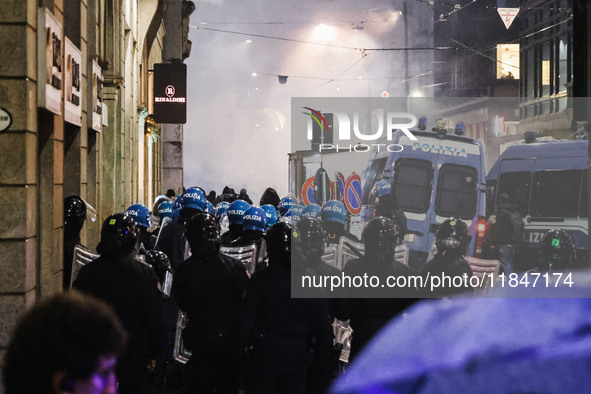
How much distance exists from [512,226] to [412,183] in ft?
3.53

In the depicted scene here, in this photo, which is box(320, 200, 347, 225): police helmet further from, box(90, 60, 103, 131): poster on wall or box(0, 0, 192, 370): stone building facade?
box(90, 60, 103, 131): poster on wall

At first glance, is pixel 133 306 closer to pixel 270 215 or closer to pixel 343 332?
pixel 343 332

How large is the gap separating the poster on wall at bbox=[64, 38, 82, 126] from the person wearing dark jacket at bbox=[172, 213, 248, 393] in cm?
392

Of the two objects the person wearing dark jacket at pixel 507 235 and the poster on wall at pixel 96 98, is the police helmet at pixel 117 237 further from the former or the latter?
the poster on wall at pixel 96 98

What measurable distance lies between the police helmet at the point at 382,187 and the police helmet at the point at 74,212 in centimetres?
342

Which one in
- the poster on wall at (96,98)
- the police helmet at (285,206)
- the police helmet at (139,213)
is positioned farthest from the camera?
the police helmet at (285,206)

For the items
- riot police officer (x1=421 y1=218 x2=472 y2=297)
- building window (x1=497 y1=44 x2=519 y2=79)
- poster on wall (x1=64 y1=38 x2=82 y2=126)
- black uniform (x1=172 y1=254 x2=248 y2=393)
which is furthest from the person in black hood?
building window (x1=497 y1=44 x2=519 y2=79)

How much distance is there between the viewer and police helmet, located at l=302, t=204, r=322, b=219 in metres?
7.67

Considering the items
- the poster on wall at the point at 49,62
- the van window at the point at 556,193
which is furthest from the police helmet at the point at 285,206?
the poster on wall at the point at 49,62

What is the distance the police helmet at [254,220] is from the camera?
28.1ft

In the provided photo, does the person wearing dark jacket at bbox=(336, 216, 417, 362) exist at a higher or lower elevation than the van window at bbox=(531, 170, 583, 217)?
lower

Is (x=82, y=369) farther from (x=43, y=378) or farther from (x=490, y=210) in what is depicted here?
(x=490, y=210)

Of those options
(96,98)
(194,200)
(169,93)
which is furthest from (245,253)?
(169,93)

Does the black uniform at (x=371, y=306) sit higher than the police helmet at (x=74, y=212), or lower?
lower
